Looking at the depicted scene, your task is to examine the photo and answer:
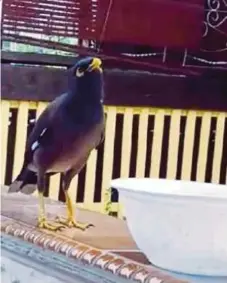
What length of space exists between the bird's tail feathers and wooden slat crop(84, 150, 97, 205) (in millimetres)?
64

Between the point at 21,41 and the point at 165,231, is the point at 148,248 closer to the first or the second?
the point at 165,231

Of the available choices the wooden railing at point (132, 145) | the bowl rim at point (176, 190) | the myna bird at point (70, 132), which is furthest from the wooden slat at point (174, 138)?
the bowl rim at point (176, 190)

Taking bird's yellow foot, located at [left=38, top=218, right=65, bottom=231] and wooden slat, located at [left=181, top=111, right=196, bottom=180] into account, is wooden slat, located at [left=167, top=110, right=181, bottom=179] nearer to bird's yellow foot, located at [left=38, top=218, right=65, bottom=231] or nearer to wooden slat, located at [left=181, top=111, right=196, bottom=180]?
wooden slat, located at [left=181, top=111, right=196, bottom=180]

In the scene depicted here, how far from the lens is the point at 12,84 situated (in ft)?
3.44

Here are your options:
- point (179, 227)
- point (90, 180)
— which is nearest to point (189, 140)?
point (90, 180)

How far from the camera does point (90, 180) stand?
3.46ft

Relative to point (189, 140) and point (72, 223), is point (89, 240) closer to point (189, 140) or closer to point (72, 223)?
point (72, 223)

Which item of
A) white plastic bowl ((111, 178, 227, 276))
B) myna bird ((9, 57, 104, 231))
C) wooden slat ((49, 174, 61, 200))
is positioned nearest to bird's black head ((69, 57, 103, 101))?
myna bird ((9, 57, 104, 231))

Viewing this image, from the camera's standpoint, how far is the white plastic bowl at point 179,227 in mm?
699

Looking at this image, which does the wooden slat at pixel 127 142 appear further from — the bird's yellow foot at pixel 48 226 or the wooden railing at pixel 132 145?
the bird's yellow foot at pixel 48 226

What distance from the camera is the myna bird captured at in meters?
0.96

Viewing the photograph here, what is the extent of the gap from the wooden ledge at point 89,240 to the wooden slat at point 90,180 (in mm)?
33

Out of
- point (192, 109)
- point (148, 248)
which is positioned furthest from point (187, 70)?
point (148, 248)

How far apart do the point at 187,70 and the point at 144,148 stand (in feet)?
0.36
